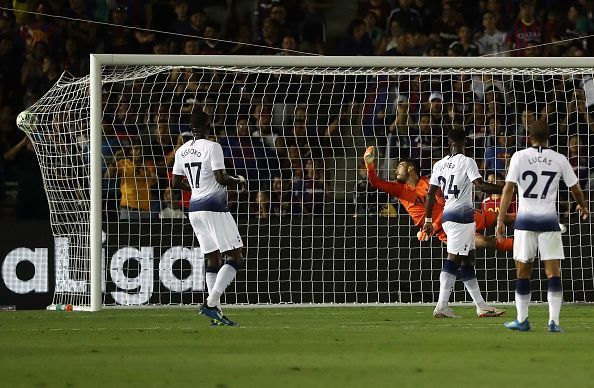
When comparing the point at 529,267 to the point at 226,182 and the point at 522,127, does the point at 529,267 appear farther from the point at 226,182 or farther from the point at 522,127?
the point at 522,127

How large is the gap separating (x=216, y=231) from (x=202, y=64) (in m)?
3.72

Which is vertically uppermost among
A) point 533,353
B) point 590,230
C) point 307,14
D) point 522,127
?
point 307,14

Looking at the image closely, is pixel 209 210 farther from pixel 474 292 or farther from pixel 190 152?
pixel 474 292

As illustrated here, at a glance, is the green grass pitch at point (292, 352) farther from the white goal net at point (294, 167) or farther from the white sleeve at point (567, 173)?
the white goal net at point (294, 167)

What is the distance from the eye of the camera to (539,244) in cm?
1241

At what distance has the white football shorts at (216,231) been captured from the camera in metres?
13.6

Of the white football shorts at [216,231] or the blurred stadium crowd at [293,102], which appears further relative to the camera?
the blurred stadium crowd at [293,102]

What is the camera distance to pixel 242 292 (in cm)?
1811

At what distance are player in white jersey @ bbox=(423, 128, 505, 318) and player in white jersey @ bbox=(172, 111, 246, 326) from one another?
98.8 inches

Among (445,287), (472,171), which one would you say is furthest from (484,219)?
(472,171)

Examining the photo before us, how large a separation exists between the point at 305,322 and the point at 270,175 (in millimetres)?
4766

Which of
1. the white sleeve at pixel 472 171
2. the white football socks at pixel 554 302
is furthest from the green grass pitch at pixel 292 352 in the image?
the white sleeve at pixel 472 171

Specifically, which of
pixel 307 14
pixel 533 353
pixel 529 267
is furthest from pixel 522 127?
pixel 533 353

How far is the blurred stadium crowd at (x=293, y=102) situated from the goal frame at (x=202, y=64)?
49.0 inches
